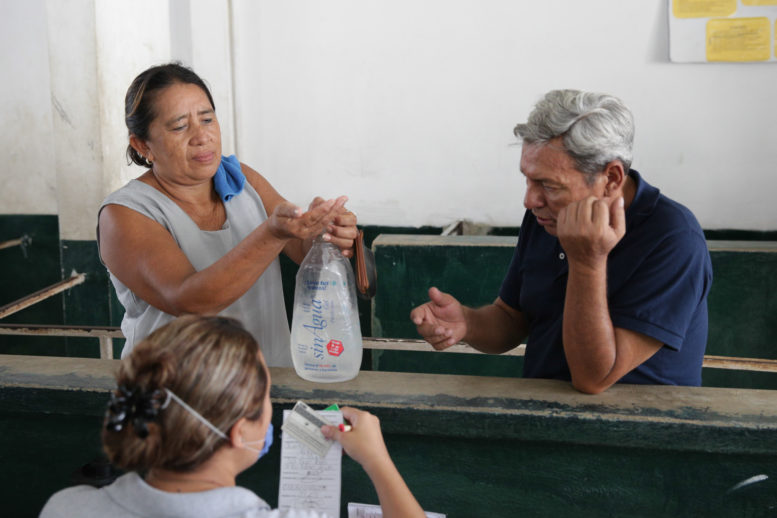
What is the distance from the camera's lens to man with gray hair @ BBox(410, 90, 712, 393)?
1.25 m

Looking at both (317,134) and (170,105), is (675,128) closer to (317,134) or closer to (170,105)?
(317,134)

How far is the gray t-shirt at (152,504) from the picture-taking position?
902 mm

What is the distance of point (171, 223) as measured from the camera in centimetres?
159

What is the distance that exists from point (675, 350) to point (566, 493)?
1.17ft

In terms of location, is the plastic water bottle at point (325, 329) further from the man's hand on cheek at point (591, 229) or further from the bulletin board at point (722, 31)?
the bulletin board at point (722, 31)

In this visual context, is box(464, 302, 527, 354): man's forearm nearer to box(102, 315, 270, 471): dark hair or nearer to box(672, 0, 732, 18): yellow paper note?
box(102, 315, 270, 471): dark hair

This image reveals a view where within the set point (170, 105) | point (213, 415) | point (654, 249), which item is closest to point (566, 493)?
point (654, 249)

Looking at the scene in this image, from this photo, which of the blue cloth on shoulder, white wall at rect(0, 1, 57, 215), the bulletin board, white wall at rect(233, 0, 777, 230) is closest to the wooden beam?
white wall at rect(0, 1, 57, 215)

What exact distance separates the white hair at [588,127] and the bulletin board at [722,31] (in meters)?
2.39

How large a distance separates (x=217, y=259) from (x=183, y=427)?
0.80m

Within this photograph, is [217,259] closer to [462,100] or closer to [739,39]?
[462,100]

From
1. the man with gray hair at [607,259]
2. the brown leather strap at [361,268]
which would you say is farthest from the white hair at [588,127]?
the brown leather strap at [361,268]

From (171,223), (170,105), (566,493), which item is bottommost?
(566,493)

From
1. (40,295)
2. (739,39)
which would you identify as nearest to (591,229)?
(40,295)
